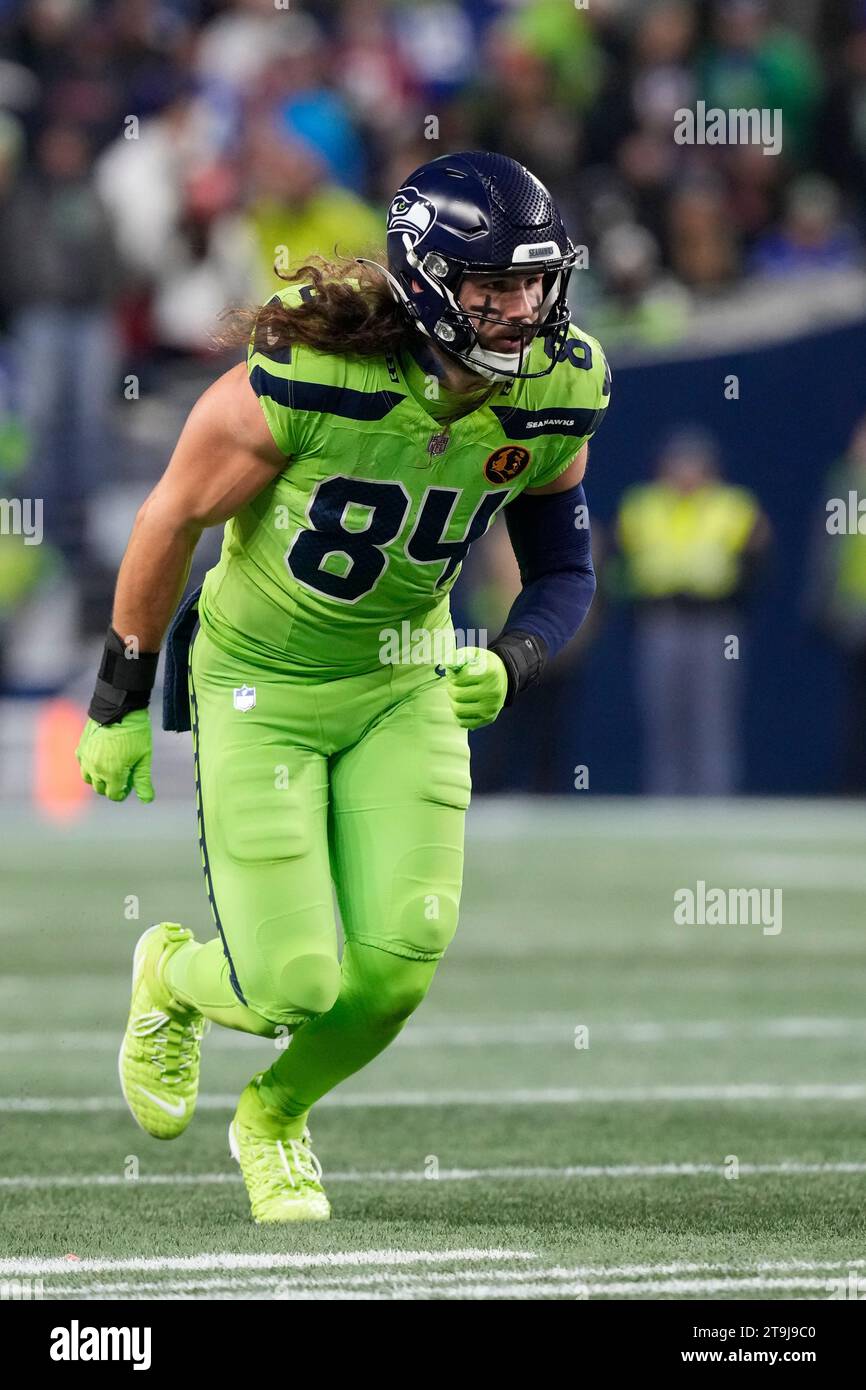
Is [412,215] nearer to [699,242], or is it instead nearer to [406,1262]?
[406,1262]

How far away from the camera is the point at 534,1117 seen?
6098 mm

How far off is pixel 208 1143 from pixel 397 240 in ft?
7.62

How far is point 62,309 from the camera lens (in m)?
14.1

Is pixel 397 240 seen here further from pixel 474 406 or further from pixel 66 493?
pixel 66 493

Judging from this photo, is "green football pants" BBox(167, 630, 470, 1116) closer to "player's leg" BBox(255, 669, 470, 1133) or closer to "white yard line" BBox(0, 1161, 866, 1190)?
"player's leg" BBox(255, 669, 470, 1133)

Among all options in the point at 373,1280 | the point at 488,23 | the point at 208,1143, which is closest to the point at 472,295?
the point at 373,1280

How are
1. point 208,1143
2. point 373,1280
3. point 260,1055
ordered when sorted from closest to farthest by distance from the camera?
point 373,1280 < point 208,1143 < point 260,1055

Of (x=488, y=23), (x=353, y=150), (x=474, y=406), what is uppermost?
(x=488, y=23)

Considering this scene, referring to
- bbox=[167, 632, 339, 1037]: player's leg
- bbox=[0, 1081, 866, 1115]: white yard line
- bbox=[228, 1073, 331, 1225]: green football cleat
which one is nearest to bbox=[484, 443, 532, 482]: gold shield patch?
bbox=[167, 632, 339, 1037]: player's leg

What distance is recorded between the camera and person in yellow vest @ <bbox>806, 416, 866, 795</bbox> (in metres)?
14.2

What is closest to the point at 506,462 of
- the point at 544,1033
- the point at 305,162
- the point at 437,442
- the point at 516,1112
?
the point at 437,442

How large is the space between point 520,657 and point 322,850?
541mm

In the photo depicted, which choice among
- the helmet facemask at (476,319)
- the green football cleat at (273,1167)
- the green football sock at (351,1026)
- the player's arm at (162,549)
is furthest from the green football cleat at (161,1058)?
the helmet facemask at (476,319)

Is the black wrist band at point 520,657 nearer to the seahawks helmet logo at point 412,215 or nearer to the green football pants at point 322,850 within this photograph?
the green football pants at point 322,850
